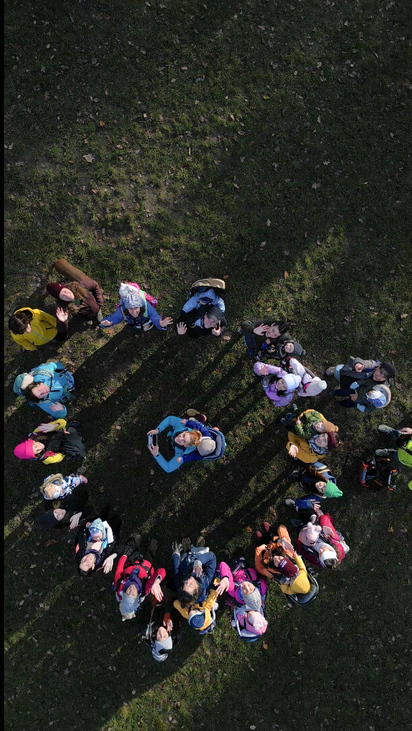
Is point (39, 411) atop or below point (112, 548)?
atop

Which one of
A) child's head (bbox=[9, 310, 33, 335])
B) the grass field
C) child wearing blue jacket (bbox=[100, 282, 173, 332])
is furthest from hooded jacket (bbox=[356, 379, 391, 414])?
child's head (bbox=[9, 310, 33, 335])

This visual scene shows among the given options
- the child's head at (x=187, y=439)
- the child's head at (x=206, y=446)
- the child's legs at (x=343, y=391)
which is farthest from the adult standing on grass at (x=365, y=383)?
the child's head at (x=187, y=439)

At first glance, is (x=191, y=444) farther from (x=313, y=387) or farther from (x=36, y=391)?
(x=36, y=391)

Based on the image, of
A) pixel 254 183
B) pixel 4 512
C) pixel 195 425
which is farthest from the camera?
pixel 254 183

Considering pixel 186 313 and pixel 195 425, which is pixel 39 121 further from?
pixel 195 425

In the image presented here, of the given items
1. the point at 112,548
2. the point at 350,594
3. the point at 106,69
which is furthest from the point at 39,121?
the point at 350,594

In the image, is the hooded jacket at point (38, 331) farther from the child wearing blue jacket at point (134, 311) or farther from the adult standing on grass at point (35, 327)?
the child wearing blue jacket at point (134, 311)

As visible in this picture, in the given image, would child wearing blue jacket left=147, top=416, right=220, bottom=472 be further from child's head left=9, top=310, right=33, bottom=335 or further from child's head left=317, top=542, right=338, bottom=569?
child's head left=9, top=310, right=33, bottom=335
